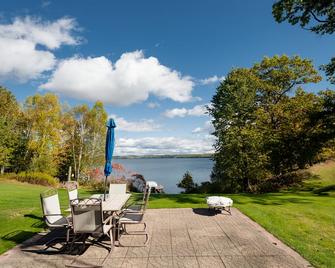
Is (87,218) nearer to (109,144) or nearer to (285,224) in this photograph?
(109,144)

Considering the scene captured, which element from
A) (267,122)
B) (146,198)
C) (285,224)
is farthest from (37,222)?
(267,122)

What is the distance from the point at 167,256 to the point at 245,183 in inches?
603

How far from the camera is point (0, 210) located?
9508 millimetres

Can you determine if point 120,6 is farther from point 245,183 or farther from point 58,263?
point 245,183

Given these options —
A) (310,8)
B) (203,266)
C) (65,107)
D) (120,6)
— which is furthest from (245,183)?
(65,107)

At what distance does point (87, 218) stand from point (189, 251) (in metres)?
2.23

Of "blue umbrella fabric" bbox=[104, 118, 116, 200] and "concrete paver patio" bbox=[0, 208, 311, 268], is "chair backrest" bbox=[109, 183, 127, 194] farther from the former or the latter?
"concrete paver patio" bbox=[0, 208, 311, 268]

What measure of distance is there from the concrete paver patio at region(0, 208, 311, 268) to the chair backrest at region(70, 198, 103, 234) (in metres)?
0.57

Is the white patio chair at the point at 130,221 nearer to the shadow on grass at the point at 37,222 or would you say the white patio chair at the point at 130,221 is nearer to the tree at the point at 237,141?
the shadow on grass at the point at 37,222

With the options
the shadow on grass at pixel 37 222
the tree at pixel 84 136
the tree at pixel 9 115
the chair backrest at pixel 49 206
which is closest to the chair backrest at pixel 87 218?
the chair backrest at pixel 49 206

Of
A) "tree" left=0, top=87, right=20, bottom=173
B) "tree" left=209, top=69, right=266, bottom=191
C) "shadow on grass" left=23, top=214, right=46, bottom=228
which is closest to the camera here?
"shadow on grass" left=23, top=214, right=46, bottom=228

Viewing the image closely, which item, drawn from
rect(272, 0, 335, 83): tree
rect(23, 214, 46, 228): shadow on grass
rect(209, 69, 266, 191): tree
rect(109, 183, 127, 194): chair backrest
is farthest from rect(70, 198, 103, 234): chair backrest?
rect(209, 69, 266, 191): tree

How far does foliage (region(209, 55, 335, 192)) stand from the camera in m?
17.4

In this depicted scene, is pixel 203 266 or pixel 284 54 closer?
pixel 203 266
